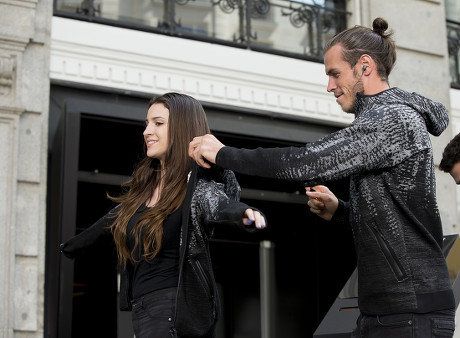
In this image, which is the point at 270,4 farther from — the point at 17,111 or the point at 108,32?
the point at 17,111

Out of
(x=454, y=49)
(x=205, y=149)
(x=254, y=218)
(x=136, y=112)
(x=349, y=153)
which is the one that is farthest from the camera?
(x=454, y=49)

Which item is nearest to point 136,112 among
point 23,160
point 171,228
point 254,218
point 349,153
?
point 23,160

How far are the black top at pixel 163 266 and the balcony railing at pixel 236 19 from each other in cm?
370

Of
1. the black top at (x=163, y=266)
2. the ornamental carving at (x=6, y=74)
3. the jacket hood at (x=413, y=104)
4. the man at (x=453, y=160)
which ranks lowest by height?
the black top at (x=163, y=266)

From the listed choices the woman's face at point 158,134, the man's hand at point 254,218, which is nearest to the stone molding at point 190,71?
the woman's face at point 158,134

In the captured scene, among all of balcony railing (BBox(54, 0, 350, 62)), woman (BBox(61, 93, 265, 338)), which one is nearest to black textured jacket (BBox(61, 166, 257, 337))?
woman (BBox(61, 93, 265, 338))

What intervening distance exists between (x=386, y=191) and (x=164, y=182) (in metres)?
1.19

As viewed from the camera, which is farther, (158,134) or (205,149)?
(158,134)

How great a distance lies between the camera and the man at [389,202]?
2652 mm

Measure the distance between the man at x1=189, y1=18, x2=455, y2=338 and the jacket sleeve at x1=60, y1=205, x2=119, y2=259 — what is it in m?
0.91

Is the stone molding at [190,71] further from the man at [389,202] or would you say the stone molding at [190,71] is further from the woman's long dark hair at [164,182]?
the man at [389,202]

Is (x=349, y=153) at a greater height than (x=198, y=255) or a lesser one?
greater

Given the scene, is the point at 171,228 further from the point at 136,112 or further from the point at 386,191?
the point at 136,112

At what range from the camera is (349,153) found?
8.98 ft
